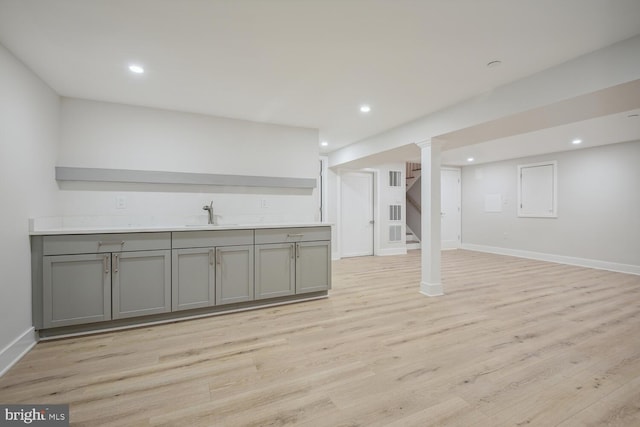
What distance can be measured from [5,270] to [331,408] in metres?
2.52

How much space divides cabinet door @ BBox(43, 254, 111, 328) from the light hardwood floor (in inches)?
8.7

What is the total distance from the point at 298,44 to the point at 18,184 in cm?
251

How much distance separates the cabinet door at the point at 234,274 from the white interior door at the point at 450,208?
649 cm

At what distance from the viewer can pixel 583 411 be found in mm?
1635

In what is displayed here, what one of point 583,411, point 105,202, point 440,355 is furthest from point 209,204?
point 583,411

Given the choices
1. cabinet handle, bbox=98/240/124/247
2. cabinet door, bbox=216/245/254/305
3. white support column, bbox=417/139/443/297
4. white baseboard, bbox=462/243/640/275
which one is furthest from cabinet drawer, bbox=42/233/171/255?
white baseboard, bbox=462/243/640/275

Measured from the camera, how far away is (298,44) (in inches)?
87.1

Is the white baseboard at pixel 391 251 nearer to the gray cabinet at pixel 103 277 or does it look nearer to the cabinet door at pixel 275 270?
the cabinet door at pixel 275 270

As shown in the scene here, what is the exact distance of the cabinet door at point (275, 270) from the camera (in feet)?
10.8

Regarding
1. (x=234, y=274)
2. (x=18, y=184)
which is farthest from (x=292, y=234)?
(x=18, y=184)

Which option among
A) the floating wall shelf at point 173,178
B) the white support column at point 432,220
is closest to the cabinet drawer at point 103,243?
the floating wall shelf at point 173,178

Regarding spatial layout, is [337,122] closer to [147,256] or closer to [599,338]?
[147,256]

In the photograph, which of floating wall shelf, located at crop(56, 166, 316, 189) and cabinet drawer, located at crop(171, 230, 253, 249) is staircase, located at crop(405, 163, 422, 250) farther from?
cabinet drawer, located at crop(171, 230, 253, 249)

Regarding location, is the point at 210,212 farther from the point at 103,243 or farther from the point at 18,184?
the point at 18,184
